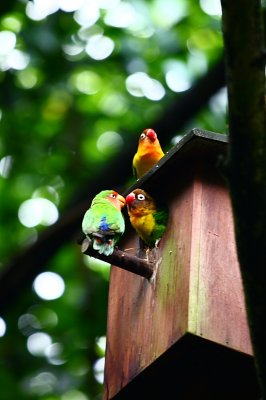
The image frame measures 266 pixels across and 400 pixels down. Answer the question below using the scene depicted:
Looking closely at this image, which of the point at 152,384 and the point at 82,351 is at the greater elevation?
the point at 152,384

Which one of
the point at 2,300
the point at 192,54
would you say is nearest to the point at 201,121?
the point at 192,54

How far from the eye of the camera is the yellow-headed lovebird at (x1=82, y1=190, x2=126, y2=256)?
4176mm

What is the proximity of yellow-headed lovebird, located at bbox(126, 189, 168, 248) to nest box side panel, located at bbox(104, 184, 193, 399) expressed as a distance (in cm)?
6

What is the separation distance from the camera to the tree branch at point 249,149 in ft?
8.98

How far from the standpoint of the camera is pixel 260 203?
2.89m

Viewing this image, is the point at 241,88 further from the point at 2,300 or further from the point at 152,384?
the point at 2,300

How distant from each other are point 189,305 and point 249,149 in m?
1.32

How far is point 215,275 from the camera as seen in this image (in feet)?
13.6

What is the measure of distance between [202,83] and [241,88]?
8.81 ft

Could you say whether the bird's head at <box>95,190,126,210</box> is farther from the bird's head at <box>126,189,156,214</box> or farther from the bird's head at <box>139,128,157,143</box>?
the bird's head at <box>139,128,157,143</box>

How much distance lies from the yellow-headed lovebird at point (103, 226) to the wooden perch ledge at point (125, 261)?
0.12 ft

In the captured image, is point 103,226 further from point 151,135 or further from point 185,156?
point 151,135

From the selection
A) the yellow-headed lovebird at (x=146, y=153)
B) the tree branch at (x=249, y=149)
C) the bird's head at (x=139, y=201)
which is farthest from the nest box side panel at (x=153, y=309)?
the tree branch at (x=249, y=149)

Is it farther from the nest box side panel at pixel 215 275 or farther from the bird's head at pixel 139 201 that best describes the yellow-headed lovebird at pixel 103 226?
the nest box side panel at pixel 215 275
